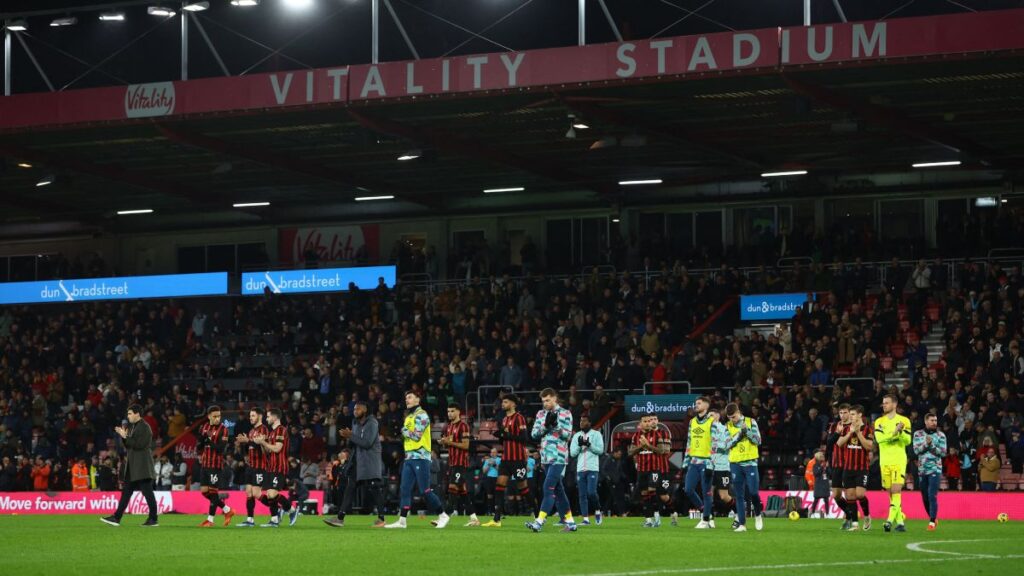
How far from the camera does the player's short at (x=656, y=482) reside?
24719mm

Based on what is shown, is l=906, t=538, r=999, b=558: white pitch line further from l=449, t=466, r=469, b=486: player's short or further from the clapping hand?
l=449, t=466, r=469, b=486: player's short

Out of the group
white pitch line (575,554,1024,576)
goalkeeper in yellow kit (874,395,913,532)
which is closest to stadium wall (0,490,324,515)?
goalkeeper in yellow kit (874,395,913,532)

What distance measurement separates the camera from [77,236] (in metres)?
53.6

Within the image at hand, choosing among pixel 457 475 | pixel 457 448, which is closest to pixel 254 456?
pixel 457 448

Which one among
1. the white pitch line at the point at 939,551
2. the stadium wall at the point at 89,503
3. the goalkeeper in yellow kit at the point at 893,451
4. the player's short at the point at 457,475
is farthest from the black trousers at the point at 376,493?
the stadium wall at the point at 89,503

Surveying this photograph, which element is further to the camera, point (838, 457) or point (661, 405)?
point (661, 405)

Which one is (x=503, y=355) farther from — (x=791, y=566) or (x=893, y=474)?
(x=791, y=566)

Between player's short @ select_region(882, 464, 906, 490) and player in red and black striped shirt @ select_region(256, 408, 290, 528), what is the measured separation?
28.9 ft

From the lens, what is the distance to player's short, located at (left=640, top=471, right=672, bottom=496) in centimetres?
2472

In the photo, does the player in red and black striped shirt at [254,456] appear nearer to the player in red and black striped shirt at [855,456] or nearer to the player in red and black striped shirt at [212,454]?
the player in red and black striped shirt at [212,454]

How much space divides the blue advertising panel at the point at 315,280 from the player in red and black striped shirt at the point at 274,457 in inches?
857

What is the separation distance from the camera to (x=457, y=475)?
24.8 meters

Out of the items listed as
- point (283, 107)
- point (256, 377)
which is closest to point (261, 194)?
point (256, 377)

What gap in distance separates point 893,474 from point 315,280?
2759 centimetres
